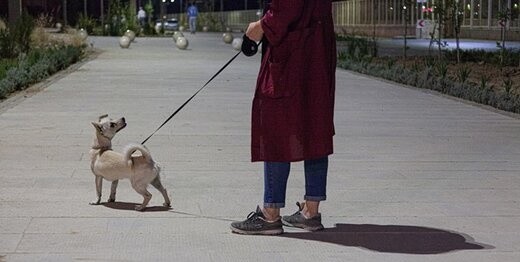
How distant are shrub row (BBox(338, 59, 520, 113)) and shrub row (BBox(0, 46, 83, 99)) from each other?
6.47 m


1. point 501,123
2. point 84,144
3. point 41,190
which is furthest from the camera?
point 501,123

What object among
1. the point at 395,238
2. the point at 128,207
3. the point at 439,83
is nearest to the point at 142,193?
the point at 128,207

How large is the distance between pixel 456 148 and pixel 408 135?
3.45 feet

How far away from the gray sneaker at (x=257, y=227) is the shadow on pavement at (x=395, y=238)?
6 centimetres

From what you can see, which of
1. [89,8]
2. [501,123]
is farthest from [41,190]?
[89,8]

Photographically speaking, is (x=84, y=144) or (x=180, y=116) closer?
(x=84, y=144)

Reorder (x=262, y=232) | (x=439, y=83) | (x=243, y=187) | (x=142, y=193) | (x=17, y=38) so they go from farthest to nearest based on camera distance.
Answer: (x=17, y=38) → (x=439, y=83) → (x=243, y=187) → (x=142, y=193) → (x=262, y=232)

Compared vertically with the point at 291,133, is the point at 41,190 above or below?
below

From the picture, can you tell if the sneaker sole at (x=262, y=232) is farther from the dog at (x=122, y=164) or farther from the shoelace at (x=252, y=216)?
the dog at (x=122, y=164)

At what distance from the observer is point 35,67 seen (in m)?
19.3

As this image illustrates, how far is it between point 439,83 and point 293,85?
40.2 feet

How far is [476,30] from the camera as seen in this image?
54.5 metres

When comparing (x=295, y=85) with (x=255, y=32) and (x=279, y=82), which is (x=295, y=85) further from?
(x=255, y=32)

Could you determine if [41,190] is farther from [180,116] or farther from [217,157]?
[180,116]
